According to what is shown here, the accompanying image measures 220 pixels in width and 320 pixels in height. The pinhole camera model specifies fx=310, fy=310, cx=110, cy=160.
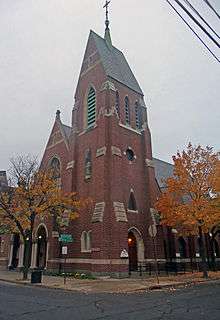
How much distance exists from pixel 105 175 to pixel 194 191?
6961mm

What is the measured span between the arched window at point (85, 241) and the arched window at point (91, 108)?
10.3 metres

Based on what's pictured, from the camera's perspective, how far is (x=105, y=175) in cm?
2483

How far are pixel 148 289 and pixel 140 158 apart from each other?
15.0 metres

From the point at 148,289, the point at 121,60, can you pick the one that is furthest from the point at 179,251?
the point at 121,60

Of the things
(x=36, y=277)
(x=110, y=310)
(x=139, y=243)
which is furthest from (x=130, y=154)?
(x=110, y=310)

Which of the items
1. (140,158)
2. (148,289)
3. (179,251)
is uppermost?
(140,158)

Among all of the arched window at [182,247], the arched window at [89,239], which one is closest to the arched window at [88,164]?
the arched window at [89,239]

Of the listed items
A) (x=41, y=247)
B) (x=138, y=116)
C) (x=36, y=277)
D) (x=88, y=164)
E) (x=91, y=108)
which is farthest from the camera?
(x=138, y=116)

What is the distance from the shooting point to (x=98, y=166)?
2588 cm

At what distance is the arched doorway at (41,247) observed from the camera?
30.4m

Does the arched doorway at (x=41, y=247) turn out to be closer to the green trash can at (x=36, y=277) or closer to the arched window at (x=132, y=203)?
the arched window at (x=132, y=203)

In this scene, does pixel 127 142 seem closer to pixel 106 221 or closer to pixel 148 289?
pixel 106 221

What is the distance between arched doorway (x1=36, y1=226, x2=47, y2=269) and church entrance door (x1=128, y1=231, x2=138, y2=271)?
8943 millimetres

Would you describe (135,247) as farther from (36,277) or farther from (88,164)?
(36,277)
